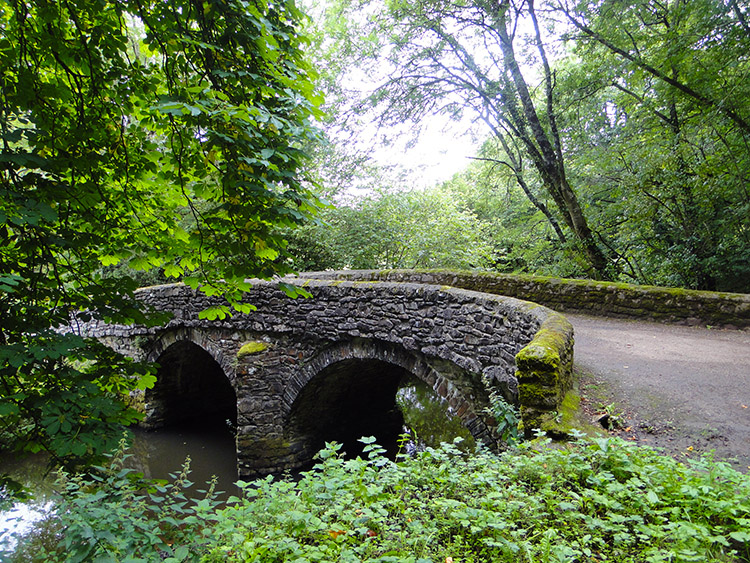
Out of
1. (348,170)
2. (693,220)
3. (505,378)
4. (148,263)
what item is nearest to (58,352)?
(148,263)

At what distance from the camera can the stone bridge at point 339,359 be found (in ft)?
15.2

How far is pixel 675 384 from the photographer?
4309mm

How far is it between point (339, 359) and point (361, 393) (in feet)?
7.46

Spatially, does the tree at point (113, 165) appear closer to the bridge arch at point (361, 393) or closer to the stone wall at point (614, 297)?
the bridge arch at point (361, 393)

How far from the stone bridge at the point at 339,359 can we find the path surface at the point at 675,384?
689mm

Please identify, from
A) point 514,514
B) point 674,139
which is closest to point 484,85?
point 674,139

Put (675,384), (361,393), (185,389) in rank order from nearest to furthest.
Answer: (675,384), (361,393), (185,389)

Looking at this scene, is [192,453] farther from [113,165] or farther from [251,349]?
[113,165]

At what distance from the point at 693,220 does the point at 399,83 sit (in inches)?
306

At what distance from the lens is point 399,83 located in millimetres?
11023

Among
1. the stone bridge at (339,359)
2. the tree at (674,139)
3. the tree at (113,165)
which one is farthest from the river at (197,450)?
the tree at (674,139)

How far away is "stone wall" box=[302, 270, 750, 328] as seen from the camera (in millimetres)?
6680

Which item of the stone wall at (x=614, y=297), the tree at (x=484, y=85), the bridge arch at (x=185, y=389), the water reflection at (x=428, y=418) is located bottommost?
the bridge arch at (x=185, y=389)

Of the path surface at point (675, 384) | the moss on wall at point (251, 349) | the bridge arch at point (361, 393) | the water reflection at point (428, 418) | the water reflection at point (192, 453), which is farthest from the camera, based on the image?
the water reflection at point (192, 453)
